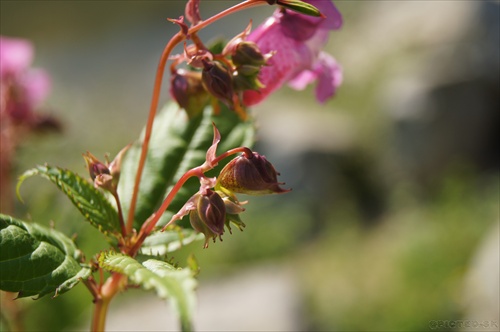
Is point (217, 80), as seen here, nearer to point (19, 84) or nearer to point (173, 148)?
point (173, 148)

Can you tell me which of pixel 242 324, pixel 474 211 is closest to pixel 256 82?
pixel 242 324

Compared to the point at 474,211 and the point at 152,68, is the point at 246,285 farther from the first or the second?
the point at 152,68

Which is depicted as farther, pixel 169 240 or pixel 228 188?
pixel 169 240

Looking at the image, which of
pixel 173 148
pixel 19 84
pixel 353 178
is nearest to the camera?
pixel 173 148

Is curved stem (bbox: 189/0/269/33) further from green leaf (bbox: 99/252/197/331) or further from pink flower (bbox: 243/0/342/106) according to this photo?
green leaf (bbox: 99/252/197/331)

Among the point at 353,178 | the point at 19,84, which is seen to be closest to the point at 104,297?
the point at 19,84

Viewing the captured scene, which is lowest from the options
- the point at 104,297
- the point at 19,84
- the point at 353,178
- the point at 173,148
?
the point at 104,297

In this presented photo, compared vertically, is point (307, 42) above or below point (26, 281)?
above

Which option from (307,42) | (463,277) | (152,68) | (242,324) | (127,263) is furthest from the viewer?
(152,68)
